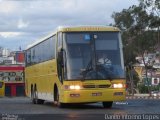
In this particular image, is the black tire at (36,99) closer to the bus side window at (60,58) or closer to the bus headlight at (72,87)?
the bus side window at (60,58)

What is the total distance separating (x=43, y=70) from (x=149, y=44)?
32.7 m

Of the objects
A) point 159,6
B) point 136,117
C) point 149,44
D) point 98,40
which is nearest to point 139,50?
point 149,44

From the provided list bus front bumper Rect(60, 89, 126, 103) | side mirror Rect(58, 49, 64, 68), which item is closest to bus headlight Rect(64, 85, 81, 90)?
bus front bumper Rect(60, 89, 126, 103)

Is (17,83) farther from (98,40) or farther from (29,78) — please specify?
(98,40)

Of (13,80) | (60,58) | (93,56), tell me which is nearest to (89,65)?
(93,56)

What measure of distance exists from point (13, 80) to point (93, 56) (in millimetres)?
55475

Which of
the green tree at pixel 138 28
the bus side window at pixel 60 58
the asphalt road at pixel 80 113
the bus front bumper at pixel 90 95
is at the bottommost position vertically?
the asphalt road at pixel 80 113

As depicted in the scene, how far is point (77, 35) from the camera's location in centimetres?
2372

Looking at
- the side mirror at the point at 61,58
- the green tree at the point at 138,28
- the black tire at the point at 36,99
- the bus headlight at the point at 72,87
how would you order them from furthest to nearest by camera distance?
the green tree at the point at 138,28
the black tire at the point at 36,99
the side mirror at the point at 61,58
the bus headlight at the point at 72,87

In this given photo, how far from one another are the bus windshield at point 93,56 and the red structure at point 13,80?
170 ft

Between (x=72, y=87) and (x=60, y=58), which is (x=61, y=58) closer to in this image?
(x=60, y=58)

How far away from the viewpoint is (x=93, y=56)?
23250 mm

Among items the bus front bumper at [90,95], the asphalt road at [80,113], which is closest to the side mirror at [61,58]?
the bus front bumper at [90,95]

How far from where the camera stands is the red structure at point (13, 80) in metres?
75.8
